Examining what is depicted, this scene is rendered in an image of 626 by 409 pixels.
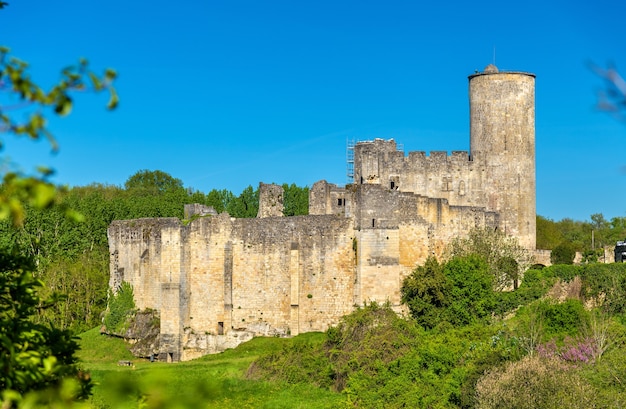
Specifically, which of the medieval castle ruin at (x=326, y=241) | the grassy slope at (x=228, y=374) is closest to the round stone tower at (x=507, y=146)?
the medieval castle ruin at (x=326, y=241)

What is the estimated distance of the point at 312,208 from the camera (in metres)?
43.2

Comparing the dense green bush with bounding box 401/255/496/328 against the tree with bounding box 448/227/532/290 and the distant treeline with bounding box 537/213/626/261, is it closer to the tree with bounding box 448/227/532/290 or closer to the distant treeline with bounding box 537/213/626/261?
the tree with bounding box 448/227/532/290

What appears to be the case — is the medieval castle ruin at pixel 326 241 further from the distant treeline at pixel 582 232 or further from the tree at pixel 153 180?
the tree at pixel 153 180

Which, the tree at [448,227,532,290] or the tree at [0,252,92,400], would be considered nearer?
the tree at [0,252,92,400]

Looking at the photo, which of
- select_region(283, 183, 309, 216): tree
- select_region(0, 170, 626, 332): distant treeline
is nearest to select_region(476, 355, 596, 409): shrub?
select_region(0, 170, 626, 332): distant treeline

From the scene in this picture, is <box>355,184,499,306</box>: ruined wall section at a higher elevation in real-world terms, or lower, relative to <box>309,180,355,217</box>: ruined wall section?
lower

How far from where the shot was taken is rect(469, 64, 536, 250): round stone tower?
1779 inches

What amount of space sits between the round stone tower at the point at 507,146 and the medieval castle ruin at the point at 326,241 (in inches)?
1.8

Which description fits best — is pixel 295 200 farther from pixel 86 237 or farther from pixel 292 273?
pixel 292 273

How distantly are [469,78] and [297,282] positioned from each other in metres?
13.5

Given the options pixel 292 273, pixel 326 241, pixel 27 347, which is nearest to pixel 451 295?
pixel 326 241

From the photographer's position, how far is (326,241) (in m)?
39.7

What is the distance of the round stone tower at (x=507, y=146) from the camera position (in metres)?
45.2

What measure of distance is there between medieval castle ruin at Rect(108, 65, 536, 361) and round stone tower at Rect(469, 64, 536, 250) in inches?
1.8
